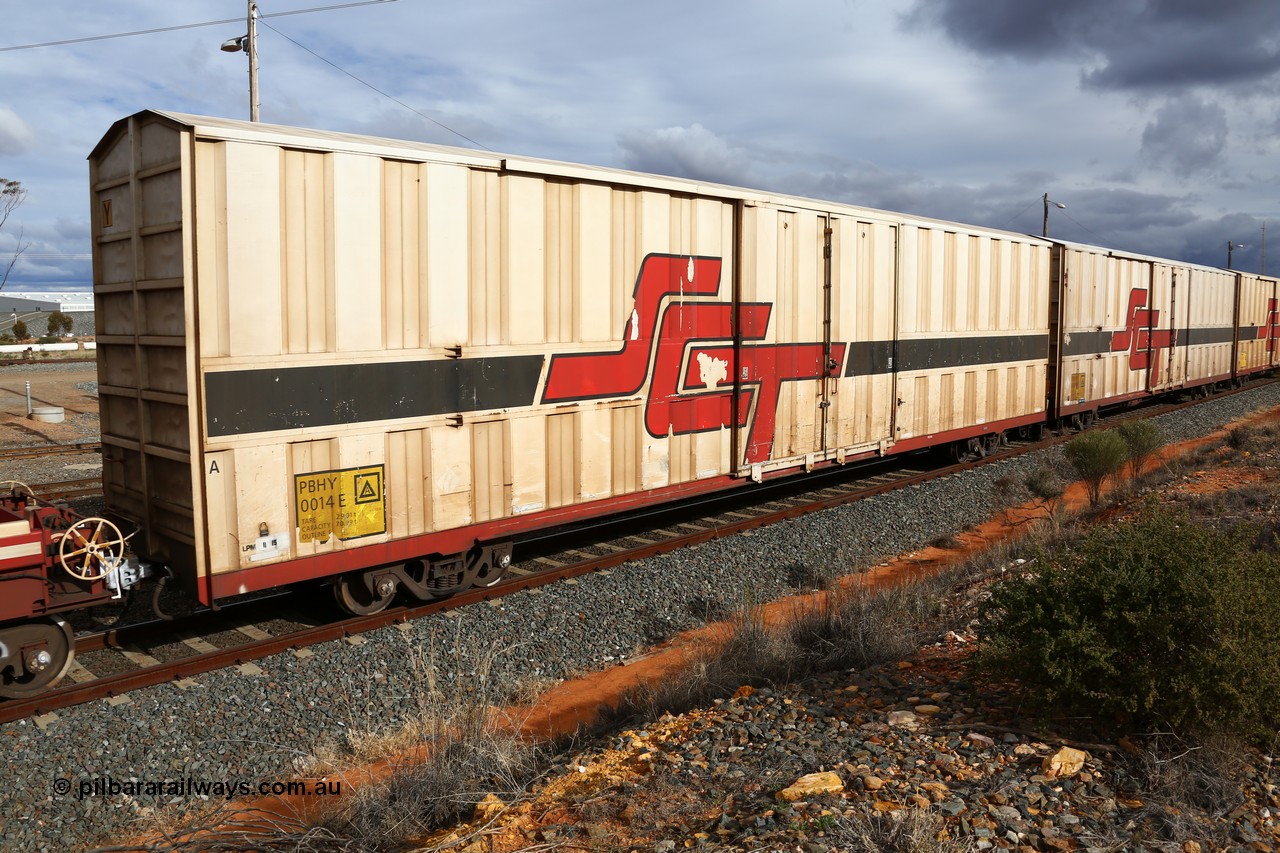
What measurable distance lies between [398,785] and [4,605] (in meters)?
3.33

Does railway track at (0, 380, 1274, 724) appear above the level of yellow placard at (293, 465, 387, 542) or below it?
below

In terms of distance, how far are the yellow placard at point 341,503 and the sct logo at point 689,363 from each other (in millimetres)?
1943

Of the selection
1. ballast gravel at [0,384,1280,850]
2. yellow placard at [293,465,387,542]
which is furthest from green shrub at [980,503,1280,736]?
yellow placard at [293,465,387,542]

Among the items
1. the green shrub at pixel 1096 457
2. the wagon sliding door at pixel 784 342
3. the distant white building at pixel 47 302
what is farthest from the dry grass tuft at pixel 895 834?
the distant white building at pixel 47 302

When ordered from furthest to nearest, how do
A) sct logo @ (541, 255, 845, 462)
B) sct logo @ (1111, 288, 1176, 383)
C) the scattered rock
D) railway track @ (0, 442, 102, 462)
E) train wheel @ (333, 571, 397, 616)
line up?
1. sct logo @ (1111, 288, 1176, 383)
2. railway track @ (0, 442, 102, 462)
3. sct logo @ (541, 255, 845, 462)
4. train wheel @ (333, 571, 397, 616)
5. the scattered rock

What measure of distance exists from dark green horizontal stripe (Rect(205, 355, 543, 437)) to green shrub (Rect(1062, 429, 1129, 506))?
8.81 metres

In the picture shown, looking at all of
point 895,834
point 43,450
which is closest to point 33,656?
point 895,834

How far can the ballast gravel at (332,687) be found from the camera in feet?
17.1

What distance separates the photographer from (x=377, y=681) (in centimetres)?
689

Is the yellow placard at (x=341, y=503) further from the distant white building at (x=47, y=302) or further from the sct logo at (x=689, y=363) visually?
the distant white building at (x=47, y=302)

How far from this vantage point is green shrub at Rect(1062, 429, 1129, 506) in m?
13.0

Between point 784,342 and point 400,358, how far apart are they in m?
5.47

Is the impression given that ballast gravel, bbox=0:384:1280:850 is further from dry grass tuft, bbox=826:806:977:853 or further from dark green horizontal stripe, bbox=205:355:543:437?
dry grass tuft, bbox=826:806:977:853

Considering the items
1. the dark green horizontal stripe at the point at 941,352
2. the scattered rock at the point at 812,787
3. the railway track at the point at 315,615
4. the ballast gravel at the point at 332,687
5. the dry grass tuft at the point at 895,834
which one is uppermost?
the dark green horizontal stripe at the point at 941,352
